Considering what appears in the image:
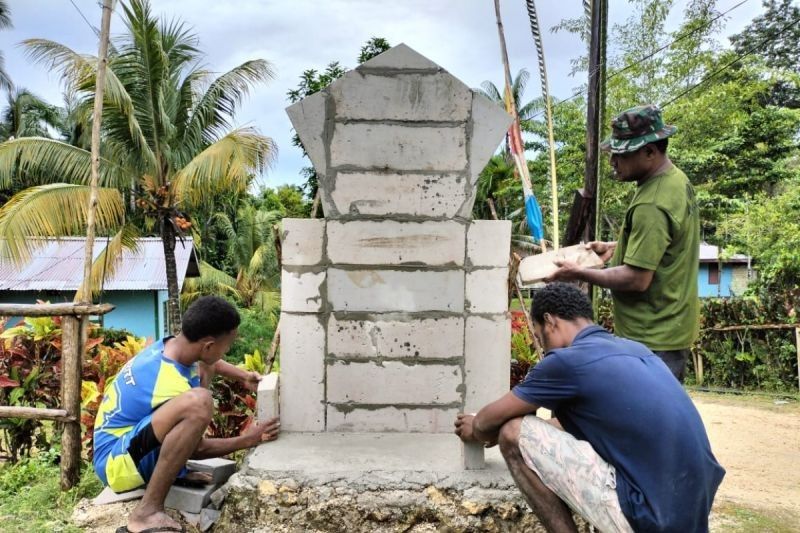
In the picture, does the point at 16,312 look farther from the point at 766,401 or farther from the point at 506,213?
the point at 506,213

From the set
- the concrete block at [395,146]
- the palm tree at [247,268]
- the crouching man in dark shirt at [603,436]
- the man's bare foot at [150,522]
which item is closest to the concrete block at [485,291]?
the concrete block at [395,146]

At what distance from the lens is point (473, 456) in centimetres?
298

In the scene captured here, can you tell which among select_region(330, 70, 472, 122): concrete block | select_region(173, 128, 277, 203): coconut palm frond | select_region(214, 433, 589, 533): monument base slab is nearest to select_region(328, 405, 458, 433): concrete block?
select_region(214, 433, 589, 533): monument base slab

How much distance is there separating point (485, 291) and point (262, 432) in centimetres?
142

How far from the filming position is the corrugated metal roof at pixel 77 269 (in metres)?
16.0

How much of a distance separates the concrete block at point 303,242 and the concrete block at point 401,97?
2.13ft

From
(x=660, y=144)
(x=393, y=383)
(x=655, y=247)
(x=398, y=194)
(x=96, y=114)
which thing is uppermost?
(x=96, y=114)

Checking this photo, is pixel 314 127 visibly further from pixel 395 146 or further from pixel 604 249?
pixel 604 249

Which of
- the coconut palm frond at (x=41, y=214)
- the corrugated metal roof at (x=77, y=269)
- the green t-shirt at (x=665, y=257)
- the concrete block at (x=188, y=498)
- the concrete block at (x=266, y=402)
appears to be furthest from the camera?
the corrugated metal roof at (x=77, y=269)

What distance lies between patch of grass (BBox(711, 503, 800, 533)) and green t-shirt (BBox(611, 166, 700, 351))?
7.71 ft

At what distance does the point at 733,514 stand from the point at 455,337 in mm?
2827

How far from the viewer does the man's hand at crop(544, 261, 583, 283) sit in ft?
9.68

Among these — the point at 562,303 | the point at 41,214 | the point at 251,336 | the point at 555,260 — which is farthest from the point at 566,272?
the point at 251,336

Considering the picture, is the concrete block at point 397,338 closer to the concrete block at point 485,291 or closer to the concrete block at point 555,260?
the concrete block at point 485,291
